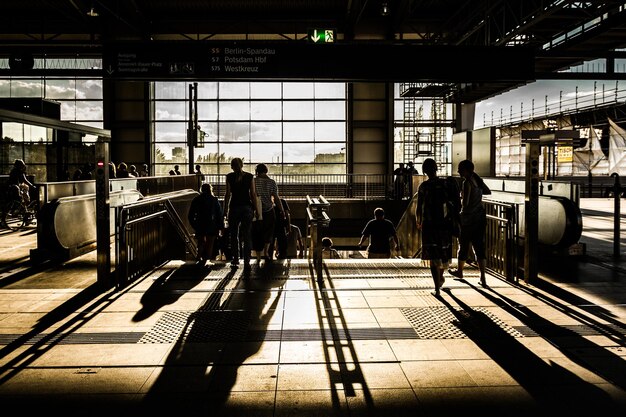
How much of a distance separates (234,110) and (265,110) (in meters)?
1.65

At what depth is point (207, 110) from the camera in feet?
99.3

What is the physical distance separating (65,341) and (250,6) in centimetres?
2560

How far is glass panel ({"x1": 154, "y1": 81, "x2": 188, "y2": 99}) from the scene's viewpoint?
2989 cm

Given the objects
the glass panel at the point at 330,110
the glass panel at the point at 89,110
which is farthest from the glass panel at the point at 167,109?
the glass panel at the point at 330,110

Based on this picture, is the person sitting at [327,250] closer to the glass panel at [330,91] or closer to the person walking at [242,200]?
the person walking at [242,200]

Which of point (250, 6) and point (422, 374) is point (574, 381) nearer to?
point (422, 374)

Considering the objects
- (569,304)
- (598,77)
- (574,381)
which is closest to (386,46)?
(569,304)

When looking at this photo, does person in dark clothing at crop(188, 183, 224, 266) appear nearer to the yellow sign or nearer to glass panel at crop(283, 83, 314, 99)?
glass panel at crop(283, 83, 314, 99)

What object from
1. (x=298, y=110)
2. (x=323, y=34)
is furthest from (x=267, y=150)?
(x=323, y=34)

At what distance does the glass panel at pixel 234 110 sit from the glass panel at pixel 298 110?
2086 millimetres

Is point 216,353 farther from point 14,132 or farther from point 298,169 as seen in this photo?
point 298,169


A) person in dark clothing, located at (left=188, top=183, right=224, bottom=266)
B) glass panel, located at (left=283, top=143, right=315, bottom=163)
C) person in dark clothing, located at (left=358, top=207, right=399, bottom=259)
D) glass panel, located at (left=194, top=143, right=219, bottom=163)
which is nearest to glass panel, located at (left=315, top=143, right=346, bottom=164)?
glass panel, located at (left=283, top=143, right=315, bottom=163)

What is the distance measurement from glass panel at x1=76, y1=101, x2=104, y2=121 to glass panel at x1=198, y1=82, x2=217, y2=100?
535cm

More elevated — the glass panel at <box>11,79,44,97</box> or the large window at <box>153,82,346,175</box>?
the glass panel at <box>11,79,44,97</box>
